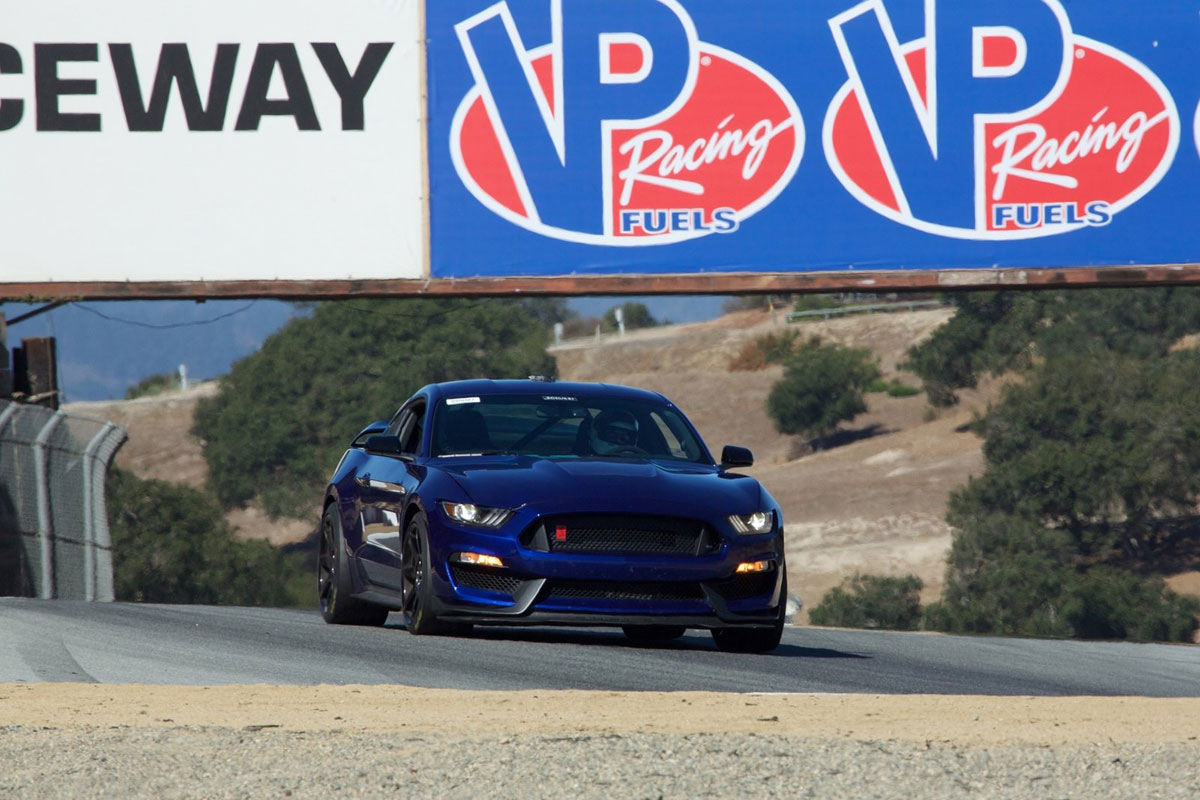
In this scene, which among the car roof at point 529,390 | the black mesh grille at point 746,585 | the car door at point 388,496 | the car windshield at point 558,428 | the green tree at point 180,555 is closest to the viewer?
the black mesh grille at point 746,585

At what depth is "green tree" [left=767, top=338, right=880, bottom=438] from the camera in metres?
88.2

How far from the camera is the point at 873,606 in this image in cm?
5531

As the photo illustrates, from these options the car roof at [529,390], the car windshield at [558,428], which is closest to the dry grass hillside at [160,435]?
the car roof at [529,390]

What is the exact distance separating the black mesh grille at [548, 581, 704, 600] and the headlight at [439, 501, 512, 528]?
450 mm

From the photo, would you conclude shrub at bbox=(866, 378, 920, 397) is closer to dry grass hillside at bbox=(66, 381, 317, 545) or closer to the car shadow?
dry grass hillside at bbox=(66, 381, 317, 545)

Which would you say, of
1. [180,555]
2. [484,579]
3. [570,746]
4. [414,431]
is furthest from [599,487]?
[180,555]

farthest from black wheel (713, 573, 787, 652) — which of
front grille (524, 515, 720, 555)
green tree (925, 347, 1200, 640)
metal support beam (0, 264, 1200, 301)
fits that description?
green tree (925, 347, 1200, 640)

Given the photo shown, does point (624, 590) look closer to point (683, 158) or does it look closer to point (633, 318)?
point (683, 158)

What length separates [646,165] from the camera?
21.2m

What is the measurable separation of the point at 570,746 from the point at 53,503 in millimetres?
13047

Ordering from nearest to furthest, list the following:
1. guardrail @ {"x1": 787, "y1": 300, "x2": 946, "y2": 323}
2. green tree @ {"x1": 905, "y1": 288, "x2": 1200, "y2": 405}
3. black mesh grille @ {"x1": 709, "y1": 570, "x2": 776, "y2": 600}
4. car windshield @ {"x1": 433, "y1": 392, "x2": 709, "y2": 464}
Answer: black mesh grille @ {"x1": 709, "y1": 570, "x2": 776, "y2": 600} < car windshield @ {"x1": 433, "y1": 392, "x2": 709, "y2": 464} < green tree @ {"x1": 905, "y1": 288, "x2": 1200, "y2": 405} < guardrail @ {"x1": 787, "y1": 300, "x2": 946, "y2": 323}

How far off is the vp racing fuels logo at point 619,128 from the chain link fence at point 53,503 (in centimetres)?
514

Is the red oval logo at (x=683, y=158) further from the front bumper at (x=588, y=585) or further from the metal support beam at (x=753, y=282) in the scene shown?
the front bumper at (x=588, y=585)

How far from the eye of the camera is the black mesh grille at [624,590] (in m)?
10.6
